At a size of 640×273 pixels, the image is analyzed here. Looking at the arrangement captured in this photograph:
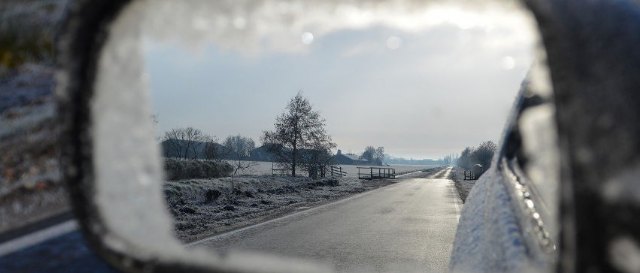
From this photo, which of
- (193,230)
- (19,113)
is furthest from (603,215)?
(193,230)

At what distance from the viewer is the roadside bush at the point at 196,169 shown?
27.2m

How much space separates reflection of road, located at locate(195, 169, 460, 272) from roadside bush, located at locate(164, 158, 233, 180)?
1263 cm

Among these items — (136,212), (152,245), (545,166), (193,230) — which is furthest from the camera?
(193,230)

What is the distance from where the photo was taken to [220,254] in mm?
1401

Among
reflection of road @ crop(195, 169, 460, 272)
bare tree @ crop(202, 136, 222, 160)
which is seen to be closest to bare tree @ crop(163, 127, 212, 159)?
bare tree @ crop(202, 136, 222, 160)

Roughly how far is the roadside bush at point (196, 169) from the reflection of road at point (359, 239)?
41.4 ft

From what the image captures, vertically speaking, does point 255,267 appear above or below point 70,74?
below

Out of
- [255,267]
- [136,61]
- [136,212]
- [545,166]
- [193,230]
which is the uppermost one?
[136,61]

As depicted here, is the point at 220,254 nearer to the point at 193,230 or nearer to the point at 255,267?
the point at 255,267

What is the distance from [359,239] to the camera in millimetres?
10812

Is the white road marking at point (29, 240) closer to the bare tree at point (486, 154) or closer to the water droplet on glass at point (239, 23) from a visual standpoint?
the water droplet on glass at point (239, 23)

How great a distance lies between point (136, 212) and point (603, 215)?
4.04ft

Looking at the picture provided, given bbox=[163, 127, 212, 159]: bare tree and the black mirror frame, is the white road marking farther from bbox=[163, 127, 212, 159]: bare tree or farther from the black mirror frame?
bbox=[163, 127, 212, 159]: bare tree

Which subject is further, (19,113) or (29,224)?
(29,224)
